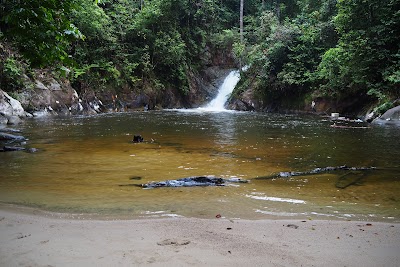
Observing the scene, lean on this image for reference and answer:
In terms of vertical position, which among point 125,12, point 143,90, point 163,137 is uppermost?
point 125,12

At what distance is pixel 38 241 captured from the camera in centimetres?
304

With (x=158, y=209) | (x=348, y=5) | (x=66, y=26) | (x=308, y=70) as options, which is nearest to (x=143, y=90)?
(x=308, y=70)

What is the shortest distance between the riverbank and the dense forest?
9.67 m

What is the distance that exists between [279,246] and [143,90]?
26.1 meters

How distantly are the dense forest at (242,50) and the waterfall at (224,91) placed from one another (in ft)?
4.87

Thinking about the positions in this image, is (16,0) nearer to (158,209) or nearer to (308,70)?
(158,209)

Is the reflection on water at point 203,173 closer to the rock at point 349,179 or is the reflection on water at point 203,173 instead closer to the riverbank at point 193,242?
the rock at point 349,179

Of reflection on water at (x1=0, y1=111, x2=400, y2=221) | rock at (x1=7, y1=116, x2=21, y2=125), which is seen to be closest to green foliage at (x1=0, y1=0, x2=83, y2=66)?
reflection on water at (x1=0, y1=111, x2=400, y2=221)

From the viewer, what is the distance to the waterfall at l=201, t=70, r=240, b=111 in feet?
98.6

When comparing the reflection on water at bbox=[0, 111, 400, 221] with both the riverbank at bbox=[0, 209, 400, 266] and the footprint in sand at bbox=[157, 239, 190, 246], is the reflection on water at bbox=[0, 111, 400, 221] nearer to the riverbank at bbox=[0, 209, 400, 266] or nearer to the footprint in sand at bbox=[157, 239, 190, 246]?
the riverbank at bbox=[0, 209, 400, 266]

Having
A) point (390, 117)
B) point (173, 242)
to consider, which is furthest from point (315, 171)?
point (390, 117)

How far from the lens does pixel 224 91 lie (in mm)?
31500

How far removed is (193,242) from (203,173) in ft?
10.8

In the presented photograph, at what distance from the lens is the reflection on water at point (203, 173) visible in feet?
14.3
